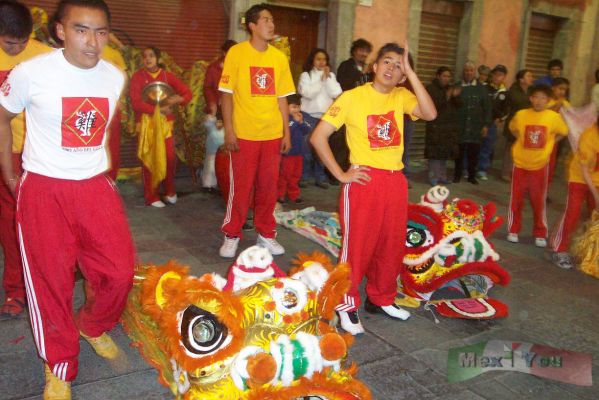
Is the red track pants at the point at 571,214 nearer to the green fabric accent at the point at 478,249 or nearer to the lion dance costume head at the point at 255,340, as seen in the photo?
the green fabric accent at the point at 478,249

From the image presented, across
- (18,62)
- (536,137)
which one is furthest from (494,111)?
(18,62)

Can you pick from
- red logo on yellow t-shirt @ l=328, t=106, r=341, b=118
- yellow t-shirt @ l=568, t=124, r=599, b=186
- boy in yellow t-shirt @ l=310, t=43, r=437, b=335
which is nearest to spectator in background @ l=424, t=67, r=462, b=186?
yellow t-shirt @ l=568, t=124, r=599, b=186

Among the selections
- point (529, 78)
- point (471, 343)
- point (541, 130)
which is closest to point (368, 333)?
point (471, 343)

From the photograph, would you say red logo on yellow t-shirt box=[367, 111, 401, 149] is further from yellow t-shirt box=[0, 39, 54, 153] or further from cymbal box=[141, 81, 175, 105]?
cymbal box=[141, 81, 175, 105]

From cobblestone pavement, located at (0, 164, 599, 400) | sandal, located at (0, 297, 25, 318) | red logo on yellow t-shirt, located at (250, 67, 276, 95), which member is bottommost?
cobblestone pavement, located at (0, 164, 599, 400)

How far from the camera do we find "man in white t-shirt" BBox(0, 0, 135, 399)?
108 inches

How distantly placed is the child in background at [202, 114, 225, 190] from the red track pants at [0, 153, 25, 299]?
400cm

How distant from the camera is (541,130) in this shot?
645cm

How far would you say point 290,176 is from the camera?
7.83m

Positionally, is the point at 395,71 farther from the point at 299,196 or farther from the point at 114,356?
the point at 299,196

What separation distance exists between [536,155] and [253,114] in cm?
340

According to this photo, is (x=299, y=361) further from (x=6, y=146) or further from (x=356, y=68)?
(x=356, y=68)

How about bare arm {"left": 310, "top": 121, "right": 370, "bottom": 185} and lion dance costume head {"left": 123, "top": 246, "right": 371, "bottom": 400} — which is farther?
bare arm {"left": 310, "top": 121, "right": 370, "bottom": 185}

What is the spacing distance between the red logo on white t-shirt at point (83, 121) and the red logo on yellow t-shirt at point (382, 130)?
1728 millimetres
